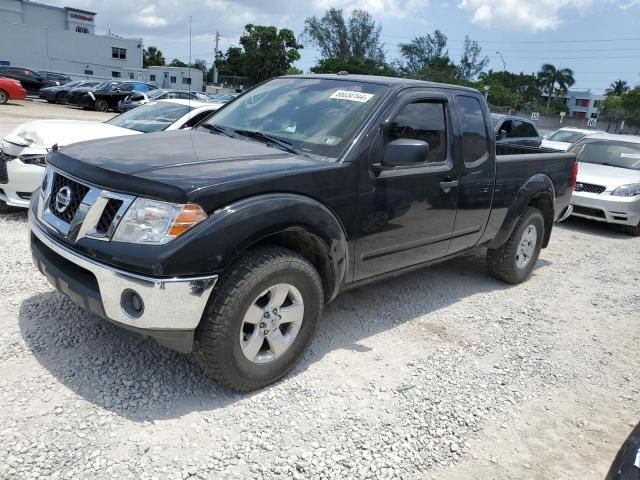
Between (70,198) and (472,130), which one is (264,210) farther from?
(472,130)

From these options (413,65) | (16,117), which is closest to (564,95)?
(413,65)

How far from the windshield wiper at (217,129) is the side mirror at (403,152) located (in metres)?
1.14

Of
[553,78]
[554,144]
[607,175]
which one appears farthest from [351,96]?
[553,78]

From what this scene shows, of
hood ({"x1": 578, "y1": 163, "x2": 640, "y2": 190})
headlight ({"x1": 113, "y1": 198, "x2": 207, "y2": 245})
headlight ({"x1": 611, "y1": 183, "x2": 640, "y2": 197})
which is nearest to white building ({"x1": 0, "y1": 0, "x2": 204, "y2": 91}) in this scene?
hood ({"x1": 578, "y1": 163, "x2": 640, "y2": 190})

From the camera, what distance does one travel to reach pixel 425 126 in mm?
4125

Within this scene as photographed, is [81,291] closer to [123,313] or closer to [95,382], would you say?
[123,313]

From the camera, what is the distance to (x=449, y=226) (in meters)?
4.41

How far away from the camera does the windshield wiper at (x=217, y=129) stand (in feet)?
13.0

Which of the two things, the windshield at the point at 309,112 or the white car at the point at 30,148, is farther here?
the white car at the point at 30,148

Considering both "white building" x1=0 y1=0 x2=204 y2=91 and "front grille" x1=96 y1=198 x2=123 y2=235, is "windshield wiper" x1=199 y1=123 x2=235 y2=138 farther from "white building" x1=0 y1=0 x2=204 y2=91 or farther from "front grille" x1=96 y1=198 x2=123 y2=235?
"white building" x1=0 y1=0 x2=204 y2=91

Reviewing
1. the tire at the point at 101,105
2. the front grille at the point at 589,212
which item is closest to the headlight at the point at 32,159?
the front grille at the point at 589,212

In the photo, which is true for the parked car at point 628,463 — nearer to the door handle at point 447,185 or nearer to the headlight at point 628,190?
the door handle at point 447,185

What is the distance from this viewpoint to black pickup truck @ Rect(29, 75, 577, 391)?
2.72 metres

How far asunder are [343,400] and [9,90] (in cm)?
2488
